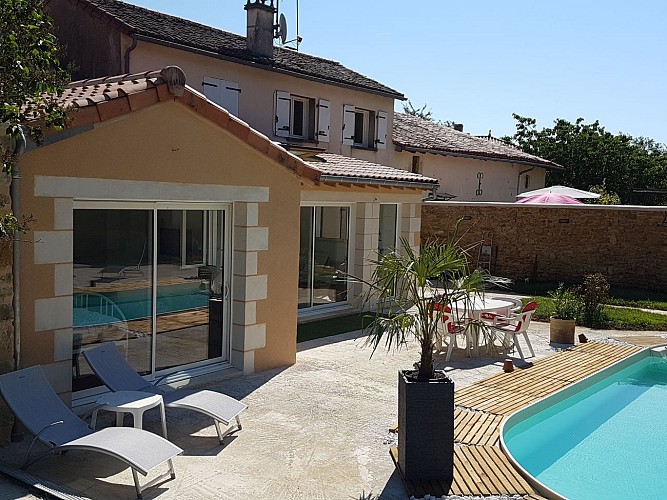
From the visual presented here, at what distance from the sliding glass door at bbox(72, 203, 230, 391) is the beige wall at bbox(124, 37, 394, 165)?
7743 millimetres

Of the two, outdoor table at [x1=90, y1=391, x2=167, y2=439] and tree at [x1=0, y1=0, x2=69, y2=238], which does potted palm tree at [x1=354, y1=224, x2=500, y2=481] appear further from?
tree at [x1=0, y1=0, x2=69, y2=238]

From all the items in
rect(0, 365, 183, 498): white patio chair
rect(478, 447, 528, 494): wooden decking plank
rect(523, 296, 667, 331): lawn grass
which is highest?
rect(0, 365, 183, 498): white patio chair

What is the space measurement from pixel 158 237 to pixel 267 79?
11.0m

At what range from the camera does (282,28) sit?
75.5 feet

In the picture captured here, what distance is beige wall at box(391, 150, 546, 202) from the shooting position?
2673 centimetres

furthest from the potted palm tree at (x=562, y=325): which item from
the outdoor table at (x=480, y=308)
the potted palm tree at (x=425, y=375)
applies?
the potted palm tree at (x=425, y=375)

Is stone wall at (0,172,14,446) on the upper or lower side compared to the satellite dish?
lower

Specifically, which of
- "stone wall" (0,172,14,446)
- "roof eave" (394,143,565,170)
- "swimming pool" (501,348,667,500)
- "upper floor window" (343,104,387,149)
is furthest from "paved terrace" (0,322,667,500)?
"roof eave" (394,143,565,170)

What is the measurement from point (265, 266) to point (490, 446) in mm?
4356

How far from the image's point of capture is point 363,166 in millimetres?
16438

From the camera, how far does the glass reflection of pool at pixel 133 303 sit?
8117 millimetres

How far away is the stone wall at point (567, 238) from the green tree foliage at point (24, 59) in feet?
60.1

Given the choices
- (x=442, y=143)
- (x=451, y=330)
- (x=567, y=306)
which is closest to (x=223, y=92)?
(x=451, y=330)

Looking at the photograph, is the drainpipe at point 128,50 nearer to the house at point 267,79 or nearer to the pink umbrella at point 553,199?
the house at point 267,79
